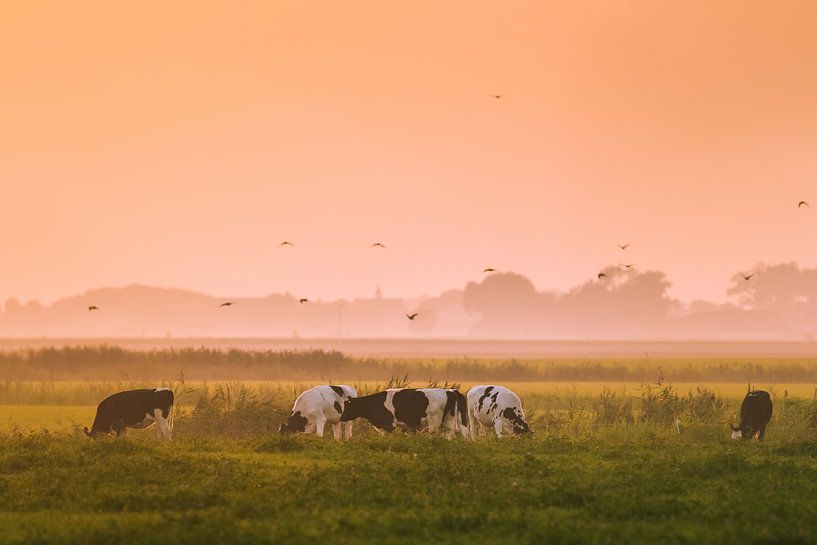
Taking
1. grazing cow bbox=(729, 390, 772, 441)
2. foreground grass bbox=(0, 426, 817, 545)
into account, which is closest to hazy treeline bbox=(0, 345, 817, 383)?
grazing cow bbox=(729, 390, 772, 441)

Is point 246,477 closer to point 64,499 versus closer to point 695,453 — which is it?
point 64,499

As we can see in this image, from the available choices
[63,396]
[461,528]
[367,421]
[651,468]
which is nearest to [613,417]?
[367,421]

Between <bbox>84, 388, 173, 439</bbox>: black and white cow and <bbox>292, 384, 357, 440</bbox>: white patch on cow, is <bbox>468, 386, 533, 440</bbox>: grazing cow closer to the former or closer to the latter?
<bbox>292, 384, 357, 440</bbox>: white patch on cow

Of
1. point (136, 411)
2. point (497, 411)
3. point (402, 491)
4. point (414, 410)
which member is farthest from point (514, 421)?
point (136, 411)

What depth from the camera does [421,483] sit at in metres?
22.0

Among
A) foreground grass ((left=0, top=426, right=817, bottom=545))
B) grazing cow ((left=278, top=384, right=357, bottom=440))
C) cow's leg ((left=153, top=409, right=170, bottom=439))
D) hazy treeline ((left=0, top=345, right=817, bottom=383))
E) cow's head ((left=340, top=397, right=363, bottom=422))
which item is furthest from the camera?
hazy treeline ((left=0, top=345, right=817, bottom=383))

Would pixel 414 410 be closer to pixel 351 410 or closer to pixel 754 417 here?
pixel 351 410

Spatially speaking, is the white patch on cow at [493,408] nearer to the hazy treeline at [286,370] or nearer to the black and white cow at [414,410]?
the black and white cow at [414,410]

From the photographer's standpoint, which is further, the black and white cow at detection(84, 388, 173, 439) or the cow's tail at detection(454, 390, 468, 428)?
the black and white cow at detection(84, 388, 173, 439)

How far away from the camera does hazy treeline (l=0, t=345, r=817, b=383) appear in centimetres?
6122

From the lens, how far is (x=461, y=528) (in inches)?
703

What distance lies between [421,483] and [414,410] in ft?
31.0

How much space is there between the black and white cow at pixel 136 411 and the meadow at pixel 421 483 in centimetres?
98

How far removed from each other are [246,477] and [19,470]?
224 inches
